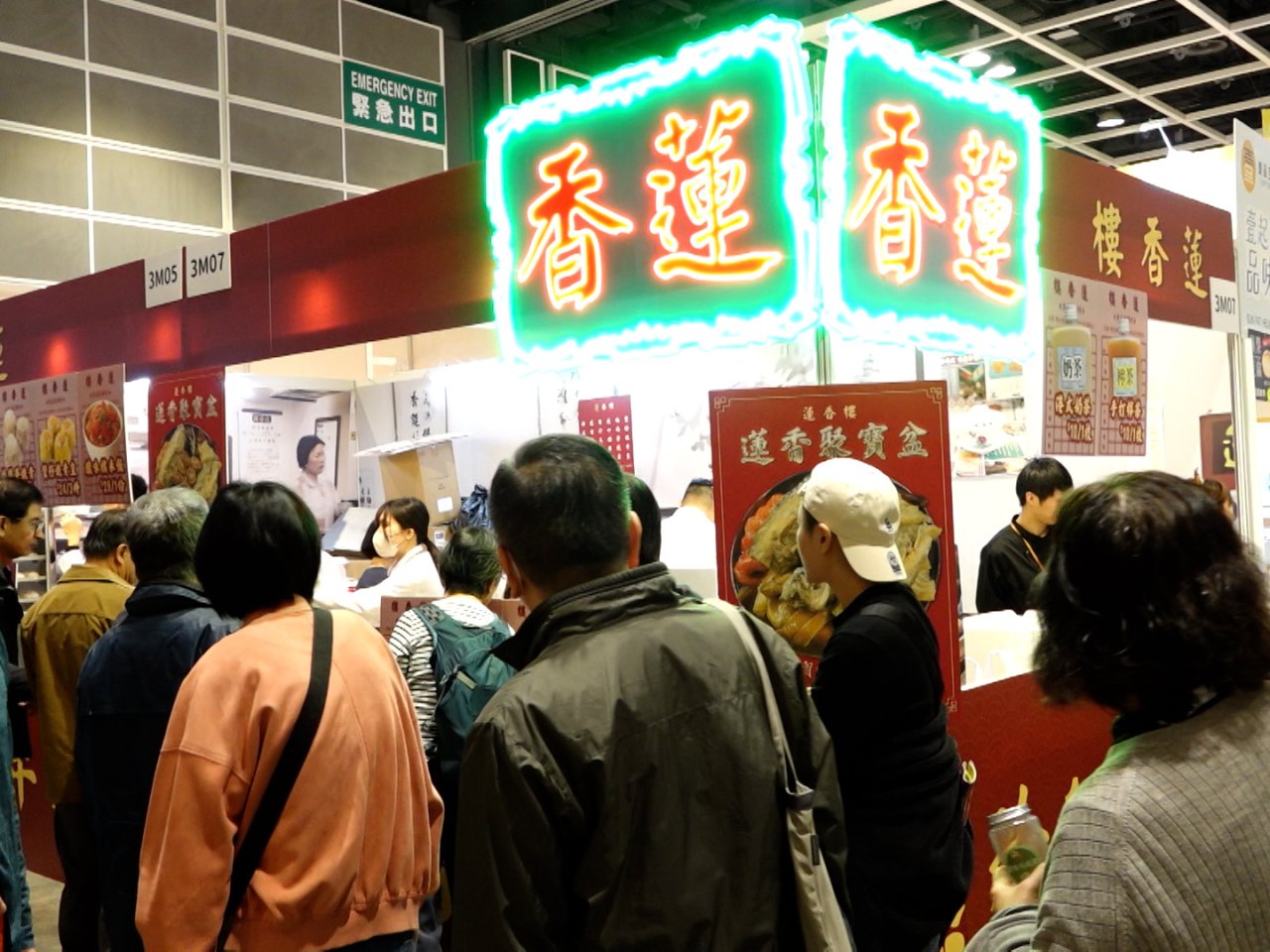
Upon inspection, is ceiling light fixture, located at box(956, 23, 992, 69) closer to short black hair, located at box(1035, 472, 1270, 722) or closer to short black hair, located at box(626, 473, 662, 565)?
short black hair, located at box(626, 473, 662, 565)

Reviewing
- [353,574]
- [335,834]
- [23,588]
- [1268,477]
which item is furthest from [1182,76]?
[335,834]

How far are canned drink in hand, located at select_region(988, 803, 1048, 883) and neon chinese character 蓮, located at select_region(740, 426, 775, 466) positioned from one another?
188 cm

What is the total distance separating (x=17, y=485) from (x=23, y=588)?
3584 mm

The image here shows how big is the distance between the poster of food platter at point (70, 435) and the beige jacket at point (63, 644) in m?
1.85

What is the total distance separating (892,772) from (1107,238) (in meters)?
3.04

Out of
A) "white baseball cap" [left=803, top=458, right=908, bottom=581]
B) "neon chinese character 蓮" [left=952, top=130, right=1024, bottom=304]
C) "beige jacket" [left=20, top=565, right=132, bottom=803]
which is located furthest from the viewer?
"beige jacket" [left=20, top=565, right=132, bottom=803]

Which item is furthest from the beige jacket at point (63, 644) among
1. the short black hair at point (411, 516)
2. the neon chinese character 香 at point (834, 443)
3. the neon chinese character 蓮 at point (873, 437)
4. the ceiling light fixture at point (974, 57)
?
the ceiling light fixture at point (974, 57)

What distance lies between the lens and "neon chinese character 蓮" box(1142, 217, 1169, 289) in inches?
192

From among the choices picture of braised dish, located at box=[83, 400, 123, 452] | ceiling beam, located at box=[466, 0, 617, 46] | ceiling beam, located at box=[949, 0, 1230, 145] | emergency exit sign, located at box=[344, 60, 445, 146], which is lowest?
picture of braised dish, located at box=[83, 400, 123, 452]

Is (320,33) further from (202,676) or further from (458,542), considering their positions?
(202,676)

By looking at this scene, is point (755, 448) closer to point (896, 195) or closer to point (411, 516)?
point (896, 195)

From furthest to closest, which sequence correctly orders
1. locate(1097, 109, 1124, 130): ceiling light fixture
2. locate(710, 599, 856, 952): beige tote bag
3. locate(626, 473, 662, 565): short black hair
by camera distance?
locate(1097, 109, 1124, 130): ceiling light fixture, locate(626, 473, 662, 565): short black hair, locate(710, 599, 856, 952): beige tote bag

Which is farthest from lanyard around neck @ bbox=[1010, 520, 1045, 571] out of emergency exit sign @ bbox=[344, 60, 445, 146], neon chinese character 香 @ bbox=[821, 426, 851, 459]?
emergency exit sign @ bbox=[344, 60, 445, 146]

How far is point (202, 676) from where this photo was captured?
1.93 m
